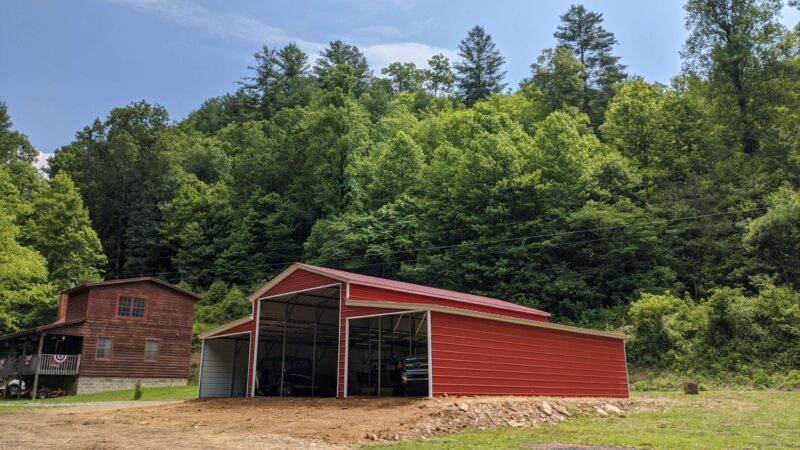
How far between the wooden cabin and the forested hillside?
2.33 m

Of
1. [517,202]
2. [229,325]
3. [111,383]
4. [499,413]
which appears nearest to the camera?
[499,413]

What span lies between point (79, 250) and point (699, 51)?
161 ft

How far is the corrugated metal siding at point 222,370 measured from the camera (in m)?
23.5

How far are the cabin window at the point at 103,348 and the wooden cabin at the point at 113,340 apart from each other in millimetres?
49

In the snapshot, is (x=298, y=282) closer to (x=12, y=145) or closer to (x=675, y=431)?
(x=675, y=431)

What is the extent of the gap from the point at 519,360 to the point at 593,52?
2171 inches


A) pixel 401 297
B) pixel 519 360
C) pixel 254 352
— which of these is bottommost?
pixel 519 360

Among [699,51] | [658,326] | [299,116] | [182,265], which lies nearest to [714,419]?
[658,326]

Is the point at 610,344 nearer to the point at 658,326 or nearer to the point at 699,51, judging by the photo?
the point at 658,326

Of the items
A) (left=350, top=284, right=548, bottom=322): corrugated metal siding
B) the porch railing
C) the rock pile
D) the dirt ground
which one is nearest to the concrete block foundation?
the porch railing

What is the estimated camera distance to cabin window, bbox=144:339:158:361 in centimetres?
3334

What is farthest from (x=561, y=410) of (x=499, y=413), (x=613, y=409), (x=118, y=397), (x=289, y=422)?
(x=118, y=397)

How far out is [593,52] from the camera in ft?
211

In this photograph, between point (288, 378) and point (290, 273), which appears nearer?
point (290, 273)
